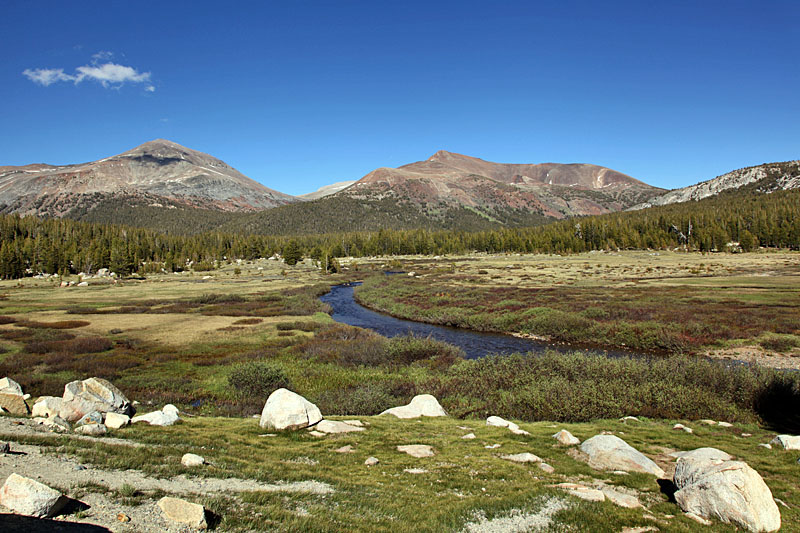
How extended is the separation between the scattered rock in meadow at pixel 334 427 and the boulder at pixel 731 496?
433 inches

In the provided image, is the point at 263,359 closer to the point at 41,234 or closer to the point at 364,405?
the point at 364,405

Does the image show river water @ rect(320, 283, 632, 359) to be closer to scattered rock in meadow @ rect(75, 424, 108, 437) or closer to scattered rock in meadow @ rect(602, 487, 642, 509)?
scattered rock in meadow @ rect(602, 487, 642, 509)

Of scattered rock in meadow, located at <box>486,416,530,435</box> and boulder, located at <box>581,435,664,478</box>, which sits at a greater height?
boulder, located at <box>581,435,664,478</box>

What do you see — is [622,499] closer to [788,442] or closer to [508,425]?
[508,425]

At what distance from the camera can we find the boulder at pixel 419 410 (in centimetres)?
1881

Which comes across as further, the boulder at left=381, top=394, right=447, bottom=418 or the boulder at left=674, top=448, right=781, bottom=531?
the boulder at left=381, top=394, right=447, bottom=418

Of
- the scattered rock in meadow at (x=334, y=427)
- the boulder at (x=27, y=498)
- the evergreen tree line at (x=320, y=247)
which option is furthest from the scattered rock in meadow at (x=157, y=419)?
the evergreen tree line at (x=320, y=247)

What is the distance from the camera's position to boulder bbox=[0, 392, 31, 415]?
42.7 ft

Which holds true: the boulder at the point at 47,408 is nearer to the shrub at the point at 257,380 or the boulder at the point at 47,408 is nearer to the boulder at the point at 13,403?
the boulder at the point at 13,403

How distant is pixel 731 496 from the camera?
8.40m

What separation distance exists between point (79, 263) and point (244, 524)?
157m

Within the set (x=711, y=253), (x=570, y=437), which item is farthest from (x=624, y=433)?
(x=711, y=253)

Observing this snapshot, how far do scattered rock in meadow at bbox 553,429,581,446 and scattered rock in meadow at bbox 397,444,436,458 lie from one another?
4837mm

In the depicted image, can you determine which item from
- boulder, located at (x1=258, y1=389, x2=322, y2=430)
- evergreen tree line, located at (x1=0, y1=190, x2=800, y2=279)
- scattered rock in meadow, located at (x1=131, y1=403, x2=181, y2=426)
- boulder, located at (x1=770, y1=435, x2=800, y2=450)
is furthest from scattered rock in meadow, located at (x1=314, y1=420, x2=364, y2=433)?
evergreen tree line, located at (x1=0, y1=190, x2=800, y2=279)
